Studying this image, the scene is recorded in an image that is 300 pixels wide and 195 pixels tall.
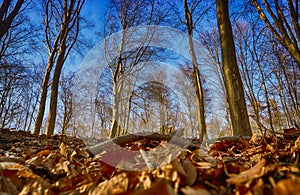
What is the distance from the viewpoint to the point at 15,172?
96 centimetres

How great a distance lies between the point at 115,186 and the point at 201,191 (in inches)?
11.1

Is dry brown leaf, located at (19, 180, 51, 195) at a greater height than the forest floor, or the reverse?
the forest floor

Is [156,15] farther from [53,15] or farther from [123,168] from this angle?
[123,168]

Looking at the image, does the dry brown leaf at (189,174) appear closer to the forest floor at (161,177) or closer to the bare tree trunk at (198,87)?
the forest floor at (161,177)

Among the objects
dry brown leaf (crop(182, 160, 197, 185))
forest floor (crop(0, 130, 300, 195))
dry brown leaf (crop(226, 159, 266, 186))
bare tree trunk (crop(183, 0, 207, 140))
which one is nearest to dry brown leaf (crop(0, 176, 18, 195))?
forest floor (crop(0, 130, 300, 195))

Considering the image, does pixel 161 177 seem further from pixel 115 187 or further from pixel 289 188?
pixel 289 188

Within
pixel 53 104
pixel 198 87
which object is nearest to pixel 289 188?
pixel 198 87

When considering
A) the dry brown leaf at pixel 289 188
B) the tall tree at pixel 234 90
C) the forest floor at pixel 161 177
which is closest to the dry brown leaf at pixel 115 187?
the forest floor at pixel 161 177

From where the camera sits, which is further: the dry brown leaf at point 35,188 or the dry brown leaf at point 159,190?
the dry brown leaf at point 35,188

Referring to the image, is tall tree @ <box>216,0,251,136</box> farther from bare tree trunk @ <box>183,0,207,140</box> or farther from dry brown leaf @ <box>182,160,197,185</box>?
bare tree trunk @ <box>183,0,207,140</box>

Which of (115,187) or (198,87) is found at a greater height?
(198,87)

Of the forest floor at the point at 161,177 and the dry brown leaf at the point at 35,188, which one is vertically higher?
the forest floor at the point at 161,177

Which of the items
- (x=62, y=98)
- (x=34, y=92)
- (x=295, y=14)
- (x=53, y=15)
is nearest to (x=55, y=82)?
(x=53, y=15)

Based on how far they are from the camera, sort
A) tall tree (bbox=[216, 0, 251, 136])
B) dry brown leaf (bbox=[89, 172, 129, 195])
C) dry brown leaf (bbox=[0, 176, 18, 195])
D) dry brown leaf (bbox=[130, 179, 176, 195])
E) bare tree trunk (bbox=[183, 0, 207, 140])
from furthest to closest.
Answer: bare tree trunk (bbox=[183, 0, 207, 140]) → tall tree (bbox=[216, 0, 251, 136]) → dry brown leaf (bbox=[0, 176, 18, 195]) → dry brown leaf (bbox=[89, 172, 129, 195]) → dry brown leaf (bbox=[130, 179, 176, 195])
